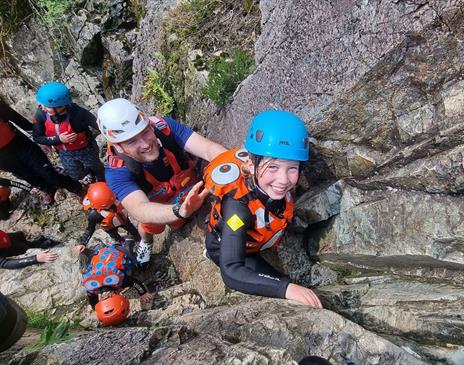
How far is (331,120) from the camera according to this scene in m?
4.73

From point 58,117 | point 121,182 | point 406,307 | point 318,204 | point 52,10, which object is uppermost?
point 52,10

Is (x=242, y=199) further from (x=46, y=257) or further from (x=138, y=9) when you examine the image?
(x=138, y=9)

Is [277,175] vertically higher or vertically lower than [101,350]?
higher

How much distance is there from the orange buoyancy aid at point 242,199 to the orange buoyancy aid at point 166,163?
1.21 metres

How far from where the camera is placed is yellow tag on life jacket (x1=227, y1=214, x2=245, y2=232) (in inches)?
171

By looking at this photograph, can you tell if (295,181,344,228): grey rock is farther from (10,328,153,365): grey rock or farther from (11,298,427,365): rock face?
(10,328,153,365): grey rock

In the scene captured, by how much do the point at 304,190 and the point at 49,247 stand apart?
6312 mm

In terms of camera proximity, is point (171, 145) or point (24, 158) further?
point (24, 158)

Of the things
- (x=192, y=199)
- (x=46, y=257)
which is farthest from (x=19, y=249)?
(x=192, y=199)

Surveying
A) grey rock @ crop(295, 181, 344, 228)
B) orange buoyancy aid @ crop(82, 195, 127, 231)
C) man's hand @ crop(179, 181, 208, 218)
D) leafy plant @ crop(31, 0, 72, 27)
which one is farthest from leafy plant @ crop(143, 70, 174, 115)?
leafy plant @ crop(31, 0, 72, 27)

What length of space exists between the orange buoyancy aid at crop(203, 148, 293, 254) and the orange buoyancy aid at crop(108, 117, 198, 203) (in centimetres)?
121

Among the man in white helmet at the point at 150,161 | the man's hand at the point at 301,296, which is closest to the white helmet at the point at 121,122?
the man in white helmet at the point at 150,161

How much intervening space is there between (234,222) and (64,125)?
5.25 metres

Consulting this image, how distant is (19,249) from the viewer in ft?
27.6
